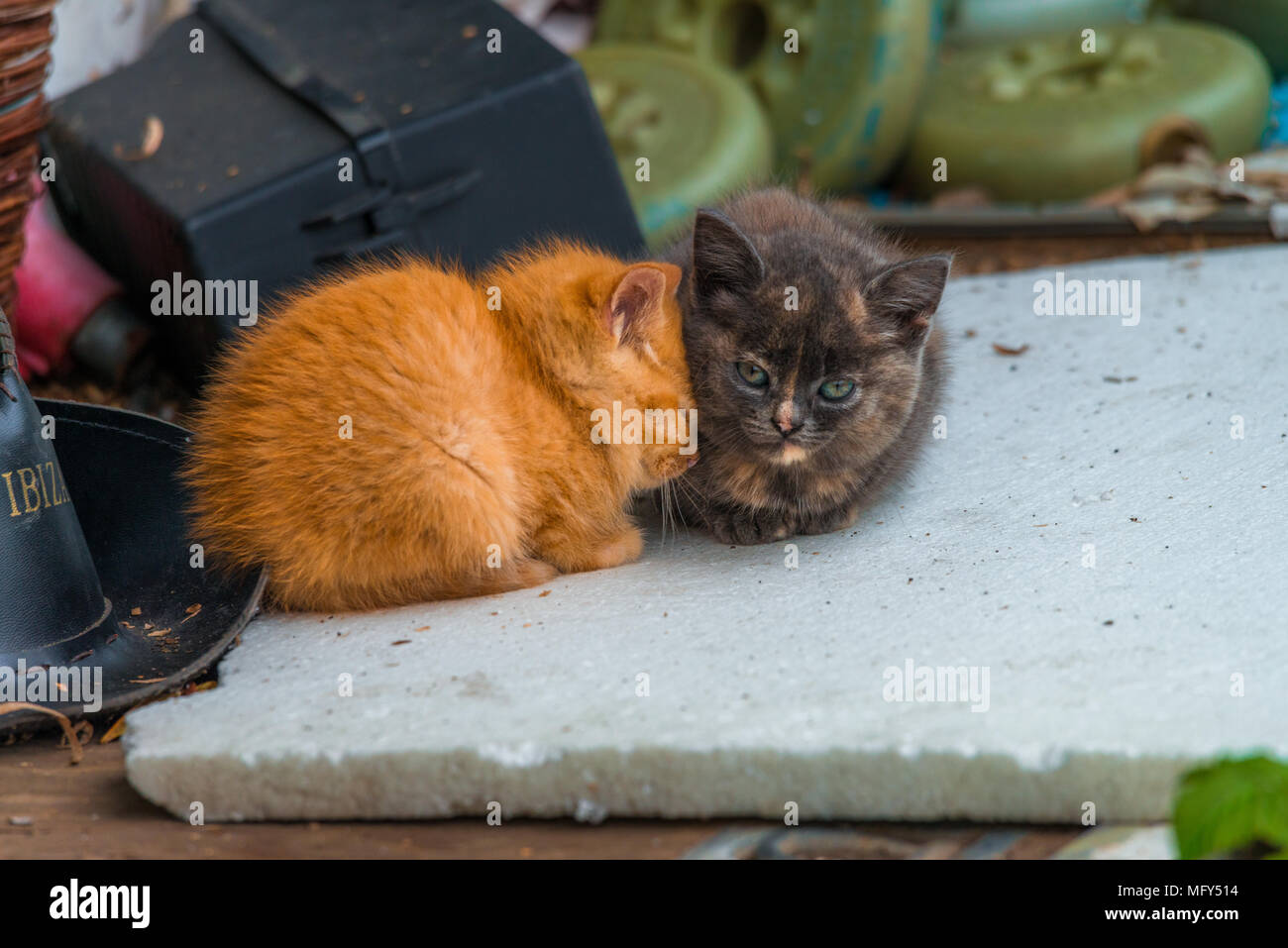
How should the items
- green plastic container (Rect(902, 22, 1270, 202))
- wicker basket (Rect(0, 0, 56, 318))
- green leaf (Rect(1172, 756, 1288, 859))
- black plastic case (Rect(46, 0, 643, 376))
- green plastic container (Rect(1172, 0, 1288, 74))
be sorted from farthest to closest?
green plastic container (Rect(1172, 0, 1288, 74)), green plastic container (Rect(902, 22, 1270, 202)), black plastic case (Rect(46, 0, 643, 376)), wicker basket (Rect(0, 0, 56, 318)), green leaf (Rect(1172, 756, 1288, 859))

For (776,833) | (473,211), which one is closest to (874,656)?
(776,833)

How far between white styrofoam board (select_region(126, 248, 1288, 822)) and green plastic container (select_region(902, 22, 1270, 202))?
218 cm

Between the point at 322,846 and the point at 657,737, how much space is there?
1.78 ft

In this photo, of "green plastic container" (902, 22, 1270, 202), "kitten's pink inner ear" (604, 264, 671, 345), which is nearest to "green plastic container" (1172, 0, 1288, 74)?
"green plastic container" (902, 22, 1270, 202)

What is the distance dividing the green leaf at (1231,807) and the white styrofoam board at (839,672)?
234 millimetres

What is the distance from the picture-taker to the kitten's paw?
2.56m

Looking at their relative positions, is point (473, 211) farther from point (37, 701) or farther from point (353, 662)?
point (37, 701)

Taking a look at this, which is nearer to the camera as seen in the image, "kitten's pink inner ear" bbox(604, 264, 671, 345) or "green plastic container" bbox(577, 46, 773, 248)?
"kitten's pink inner ear" bbox(604, 264, 671, 345)

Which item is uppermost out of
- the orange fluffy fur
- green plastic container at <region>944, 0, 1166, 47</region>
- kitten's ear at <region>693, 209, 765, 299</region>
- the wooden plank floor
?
green plastic container at <region>944, 0, 1166, 47</region>

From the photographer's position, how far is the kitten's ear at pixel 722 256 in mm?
2297

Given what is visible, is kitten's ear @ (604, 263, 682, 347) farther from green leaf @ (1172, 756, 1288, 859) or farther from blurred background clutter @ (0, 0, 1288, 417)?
green leaf @ (1172, 756, 1288, 859)

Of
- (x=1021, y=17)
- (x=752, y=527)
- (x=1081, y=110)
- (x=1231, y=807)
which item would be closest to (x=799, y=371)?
(x=752, y=527)

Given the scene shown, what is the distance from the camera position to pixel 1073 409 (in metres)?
2.99

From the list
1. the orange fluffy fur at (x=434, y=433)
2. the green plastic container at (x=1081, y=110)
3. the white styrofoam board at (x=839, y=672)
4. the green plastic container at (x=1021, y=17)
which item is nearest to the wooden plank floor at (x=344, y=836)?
the white styrofoam board at (x=839, y=672)
